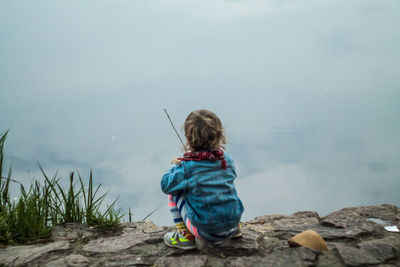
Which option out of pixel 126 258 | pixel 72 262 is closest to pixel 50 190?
pixel 72 262

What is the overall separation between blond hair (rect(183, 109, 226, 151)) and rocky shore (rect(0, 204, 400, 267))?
955 mm

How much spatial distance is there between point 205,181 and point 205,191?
0.26 ft

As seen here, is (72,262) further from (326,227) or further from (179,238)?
(326,227)

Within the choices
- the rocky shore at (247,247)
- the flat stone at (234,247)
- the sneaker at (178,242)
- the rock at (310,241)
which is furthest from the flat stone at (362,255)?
the sneaker at (178,242)

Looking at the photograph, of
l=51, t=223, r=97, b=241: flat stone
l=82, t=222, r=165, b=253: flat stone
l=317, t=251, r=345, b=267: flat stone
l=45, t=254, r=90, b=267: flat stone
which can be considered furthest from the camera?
l=51, t=223, r=97, b=241: flat stone

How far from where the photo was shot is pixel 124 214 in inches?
167

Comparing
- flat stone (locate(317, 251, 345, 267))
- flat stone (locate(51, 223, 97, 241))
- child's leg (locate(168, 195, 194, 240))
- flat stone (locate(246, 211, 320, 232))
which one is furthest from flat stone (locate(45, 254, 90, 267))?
flat stone (locate(317, 251, 345, 267))

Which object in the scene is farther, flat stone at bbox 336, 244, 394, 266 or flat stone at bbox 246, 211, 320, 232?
flat stone at bbox 246, 211, 320, 232

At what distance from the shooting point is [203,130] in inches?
107

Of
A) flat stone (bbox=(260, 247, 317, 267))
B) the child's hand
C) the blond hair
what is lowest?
flat stone (bbox=(260, 247, 317, 267))

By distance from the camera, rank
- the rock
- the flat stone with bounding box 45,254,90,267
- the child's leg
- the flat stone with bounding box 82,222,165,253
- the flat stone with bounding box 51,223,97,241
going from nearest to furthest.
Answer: the rock < the flat stone with bounding box 45,254,90,267 < the child's leg < the flat stone with bounding box 82,222,165,253 < the flat stone with bounding box 51,223,97,241

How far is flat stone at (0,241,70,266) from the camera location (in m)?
3.04

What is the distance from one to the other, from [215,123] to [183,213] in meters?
0.84

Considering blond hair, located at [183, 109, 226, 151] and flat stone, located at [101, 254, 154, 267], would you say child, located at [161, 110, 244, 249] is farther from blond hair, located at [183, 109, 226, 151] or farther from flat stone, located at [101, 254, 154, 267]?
flat stone, located at [101, 254, 154, 267]
